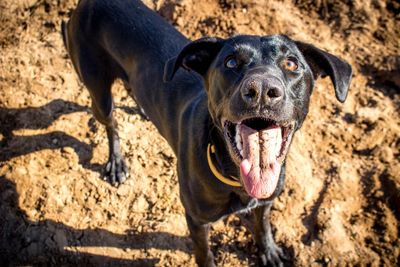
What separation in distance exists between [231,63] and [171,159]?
230 centimetres

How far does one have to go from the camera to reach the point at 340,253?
3.88m

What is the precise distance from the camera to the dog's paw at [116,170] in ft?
14.9

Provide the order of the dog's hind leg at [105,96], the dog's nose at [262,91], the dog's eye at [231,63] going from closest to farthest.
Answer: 1. the dog's nose at [262,91]
2. the dog's eye at [231,63]
3. the dog's hind leg at [105,96]

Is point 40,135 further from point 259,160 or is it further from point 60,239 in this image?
point 259,160

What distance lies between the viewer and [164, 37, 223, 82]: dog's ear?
276cm

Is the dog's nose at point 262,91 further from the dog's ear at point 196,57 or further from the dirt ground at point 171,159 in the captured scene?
the dirt ground at point 171,159

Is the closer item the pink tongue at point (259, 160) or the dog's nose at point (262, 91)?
the dog's nose at point (262, 91)

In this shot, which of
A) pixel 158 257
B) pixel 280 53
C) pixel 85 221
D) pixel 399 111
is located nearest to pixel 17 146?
pixel 85 221

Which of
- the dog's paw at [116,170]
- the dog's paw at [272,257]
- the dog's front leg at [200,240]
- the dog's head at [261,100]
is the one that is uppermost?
the dog's head at [261,100]

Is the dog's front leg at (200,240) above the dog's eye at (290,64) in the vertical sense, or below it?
below

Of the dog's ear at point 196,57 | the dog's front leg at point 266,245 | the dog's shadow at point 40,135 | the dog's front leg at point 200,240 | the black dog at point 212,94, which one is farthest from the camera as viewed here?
the dog's shadow at point 40,135

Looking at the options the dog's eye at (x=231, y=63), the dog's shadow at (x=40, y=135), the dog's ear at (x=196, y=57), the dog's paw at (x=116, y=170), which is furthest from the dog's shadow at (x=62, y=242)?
the dog's eye at (x=231, y=63)

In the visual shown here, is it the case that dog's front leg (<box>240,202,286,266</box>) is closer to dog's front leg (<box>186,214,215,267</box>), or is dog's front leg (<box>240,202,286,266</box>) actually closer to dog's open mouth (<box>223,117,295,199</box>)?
dog's front leg (<box>186,214,215,267</box>)

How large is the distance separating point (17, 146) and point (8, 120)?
479 millimetres
